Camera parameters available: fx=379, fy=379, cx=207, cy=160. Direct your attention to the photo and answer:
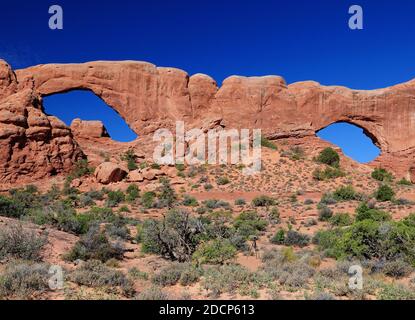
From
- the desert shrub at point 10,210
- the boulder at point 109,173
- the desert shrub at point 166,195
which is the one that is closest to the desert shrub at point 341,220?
the desert shrub at point 166,195

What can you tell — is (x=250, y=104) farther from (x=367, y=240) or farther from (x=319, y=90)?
(x=367, y=240)

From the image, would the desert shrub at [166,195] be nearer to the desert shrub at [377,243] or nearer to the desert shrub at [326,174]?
the desert shrub at [326,174]

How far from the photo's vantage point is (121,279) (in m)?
6.41

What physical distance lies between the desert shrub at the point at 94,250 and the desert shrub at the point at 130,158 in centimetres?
2051

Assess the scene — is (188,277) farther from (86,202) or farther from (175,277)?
(86,202)

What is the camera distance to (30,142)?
28.8 meters

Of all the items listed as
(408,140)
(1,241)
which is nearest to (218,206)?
(1,241)

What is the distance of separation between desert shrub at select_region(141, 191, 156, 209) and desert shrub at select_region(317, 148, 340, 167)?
17073mm

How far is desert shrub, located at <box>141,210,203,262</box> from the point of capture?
421 inches

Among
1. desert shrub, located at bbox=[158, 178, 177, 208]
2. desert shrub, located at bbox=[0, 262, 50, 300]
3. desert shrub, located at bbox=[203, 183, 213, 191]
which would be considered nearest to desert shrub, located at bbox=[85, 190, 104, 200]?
desert shrub, located at bbox=[158, 178, 177, 208]

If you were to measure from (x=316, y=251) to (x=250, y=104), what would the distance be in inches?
1206

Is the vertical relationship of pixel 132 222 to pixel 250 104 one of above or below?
below

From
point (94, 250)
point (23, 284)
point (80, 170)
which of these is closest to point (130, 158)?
point (80, 170)

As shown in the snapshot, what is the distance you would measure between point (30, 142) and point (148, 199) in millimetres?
11989
